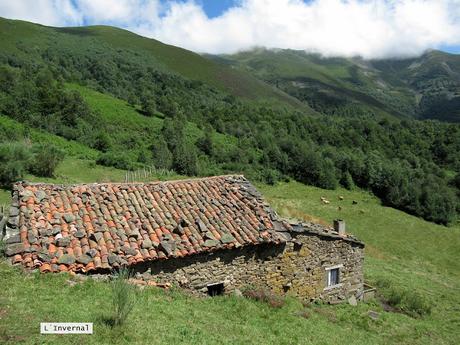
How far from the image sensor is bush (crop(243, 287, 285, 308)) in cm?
1375

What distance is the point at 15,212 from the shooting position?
41.1ft

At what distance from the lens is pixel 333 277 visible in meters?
17.7

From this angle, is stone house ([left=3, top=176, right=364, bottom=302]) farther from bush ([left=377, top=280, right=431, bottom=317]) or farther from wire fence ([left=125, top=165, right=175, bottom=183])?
wire fence ([left=125, top=165, right=175, bottom=183])

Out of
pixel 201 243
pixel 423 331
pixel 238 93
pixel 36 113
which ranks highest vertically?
pixel 238 93

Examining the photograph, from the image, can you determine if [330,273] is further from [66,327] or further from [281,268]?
[66,327]

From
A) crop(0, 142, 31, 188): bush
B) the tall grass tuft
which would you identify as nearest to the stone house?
the tall grass tuft

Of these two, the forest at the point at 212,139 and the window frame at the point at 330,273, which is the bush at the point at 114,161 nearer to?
the forest at the point at 212,139

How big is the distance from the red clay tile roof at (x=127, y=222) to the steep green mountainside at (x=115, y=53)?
8811 cm

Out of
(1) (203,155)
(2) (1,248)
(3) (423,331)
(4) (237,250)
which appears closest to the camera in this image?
(2) (1,248)

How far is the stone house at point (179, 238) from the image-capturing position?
11820 millimetres

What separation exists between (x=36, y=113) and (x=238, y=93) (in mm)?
99560

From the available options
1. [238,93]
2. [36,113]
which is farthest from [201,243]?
[238,93]

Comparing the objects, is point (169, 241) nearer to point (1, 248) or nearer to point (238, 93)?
point (1, 248)

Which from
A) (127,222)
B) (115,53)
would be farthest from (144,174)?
(115,53)
